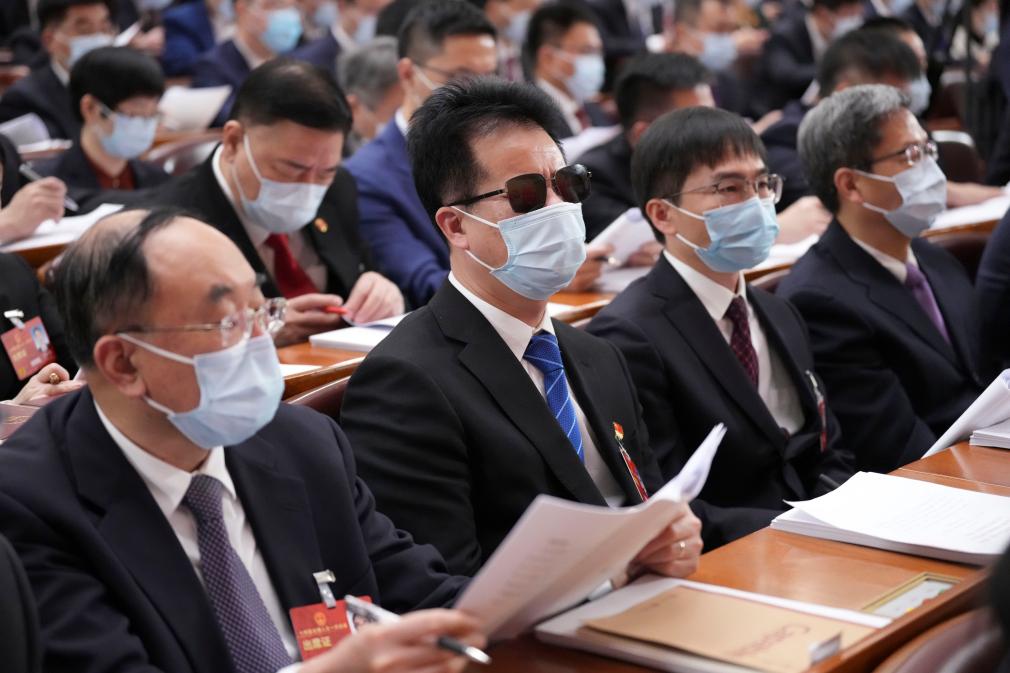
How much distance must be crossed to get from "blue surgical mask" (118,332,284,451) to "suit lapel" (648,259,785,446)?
129 centimetres

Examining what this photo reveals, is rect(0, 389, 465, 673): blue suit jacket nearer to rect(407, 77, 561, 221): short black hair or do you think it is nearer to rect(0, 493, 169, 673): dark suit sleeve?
rect(0, 493, 169, 673): dark suit sleeve

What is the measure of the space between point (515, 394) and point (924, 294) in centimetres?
162

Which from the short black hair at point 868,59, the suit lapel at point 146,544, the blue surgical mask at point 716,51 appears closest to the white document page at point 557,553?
the suit lapel at point 146,544

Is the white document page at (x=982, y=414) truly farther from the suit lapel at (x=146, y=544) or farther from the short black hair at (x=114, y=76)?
the short black hair at (x=114, y=76)

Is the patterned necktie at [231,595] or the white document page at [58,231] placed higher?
the patterned necktie at [231,595]

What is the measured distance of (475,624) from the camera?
1.50 meters

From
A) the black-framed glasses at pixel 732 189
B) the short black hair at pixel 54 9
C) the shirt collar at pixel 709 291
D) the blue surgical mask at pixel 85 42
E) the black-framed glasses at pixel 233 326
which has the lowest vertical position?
the blue surgical mask at pixel 85 42

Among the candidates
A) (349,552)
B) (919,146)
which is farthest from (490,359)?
(919,146)

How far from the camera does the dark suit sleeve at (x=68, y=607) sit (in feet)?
5.27

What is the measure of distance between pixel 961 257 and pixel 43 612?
3056 millimetres

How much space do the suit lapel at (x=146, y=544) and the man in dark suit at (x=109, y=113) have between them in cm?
363

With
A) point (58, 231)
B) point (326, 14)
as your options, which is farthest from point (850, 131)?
point (326, 14)

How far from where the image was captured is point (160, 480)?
69.6 inches

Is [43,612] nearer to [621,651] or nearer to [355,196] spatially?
[621,651]
